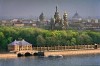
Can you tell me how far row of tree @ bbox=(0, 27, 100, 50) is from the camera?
29984 millimetres

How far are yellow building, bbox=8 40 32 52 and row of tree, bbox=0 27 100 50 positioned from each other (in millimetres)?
699

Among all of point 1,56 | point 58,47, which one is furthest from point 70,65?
point 58,47

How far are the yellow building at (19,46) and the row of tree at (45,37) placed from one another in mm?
699

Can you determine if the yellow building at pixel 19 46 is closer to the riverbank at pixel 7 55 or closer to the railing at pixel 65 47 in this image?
the railing at pixel 65 47

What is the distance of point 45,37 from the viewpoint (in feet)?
102

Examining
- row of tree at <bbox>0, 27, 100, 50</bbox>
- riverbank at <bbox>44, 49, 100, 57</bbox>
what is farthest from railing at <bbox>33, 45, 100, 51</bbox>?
riverbank at <bbox>44, 49, 100, 57</bbox>

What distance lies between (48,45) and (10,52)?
12.6 feet

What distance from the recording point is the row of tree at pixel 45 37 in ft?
98.4

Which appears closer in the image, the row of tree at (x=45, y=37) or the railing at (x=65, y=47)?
the railing at (x=65, y=47)

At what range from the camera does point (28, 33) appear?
31047 mm

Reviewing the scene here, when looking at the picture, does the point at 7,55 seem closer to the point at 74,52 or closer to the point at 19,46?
the point at 19,46

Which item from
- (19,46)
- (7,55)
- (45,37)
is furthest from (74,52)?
(7,55)

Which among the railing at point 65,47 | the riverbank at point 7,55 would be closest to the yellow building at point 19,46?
the railing at point 65,47

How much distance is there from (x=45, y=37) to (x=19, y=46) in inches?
134
